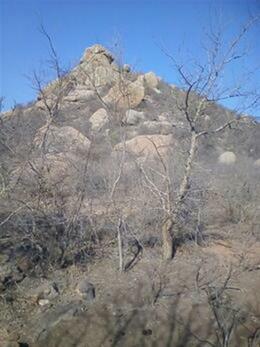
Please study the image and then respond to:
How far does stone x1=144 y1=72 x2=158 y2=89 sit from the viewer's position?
2954 centimetres

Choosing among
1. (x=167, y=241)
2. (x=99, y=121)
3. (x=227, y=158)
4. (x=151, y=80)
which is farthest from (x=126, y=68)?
(x=151, y=80)

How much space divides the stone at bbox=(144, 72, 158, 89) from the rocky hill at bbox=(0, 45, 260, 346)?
18.5 metres

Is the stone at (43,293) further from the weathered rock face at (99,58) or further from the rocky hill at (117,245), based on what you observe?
the weathered rock face at (99,58)

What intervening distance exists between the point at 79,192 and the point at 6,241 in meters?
1.67

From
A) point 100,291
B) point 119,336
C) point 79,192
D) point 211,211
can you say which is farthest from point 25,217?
point 211,211

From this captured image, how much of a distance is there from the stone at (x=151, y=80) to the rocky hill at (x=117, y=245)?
1847cm

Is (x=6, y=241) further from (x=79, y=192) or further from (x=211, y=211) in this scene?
(x=211, y=211)

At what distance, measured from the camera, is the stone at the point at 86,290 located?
6897 mm

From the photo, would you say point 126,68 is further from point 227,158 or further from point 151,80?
point 151,80

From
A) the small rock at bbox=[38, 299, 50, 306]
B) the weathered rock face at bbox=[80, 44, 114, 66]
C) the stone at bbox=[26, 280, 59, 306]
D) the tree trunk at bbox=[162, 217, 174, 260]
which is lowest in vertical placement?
the small rock at bbox=[38, 299, 50, 306]

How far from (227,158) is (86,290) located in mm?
14757

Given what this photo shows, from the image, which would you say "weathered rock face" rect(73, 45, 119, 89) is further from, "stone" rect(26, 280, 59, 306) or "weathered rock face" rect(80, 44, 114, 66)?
"stone" rect(26, 280, 59, 306)

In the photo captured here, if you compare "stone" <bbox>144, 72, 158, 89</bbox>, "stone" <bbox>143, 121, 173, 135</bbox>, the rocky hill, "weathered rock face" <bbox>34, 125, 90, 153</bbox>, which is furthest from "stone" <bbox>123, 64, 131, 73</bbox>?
"stone" <bbox>144, 72, 158, 89</bbox>

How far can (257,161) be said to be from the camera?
67.5 ft
